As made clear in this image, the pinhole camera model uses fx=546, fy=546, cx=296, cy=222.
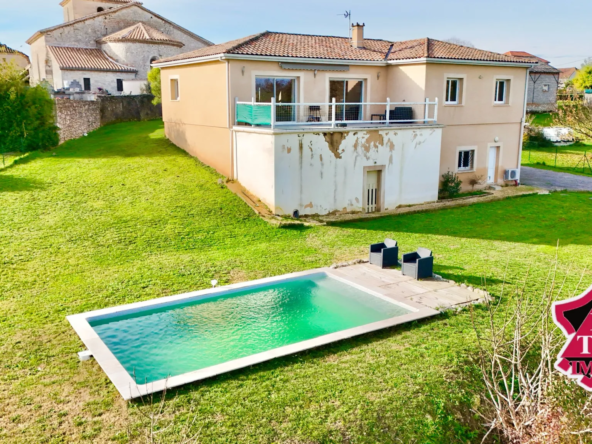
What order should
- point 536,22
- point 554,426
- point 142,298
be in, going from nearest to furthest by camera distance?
1. point 554,426
2. point 142,298
3. point 536,22

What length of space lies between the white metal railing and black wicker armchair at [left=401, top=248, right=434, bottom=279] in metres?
7.95

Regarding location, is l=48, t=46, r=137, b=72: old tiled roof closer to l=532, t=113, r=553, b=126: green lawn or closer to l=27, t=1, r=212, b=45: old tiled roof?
l=27, t=1, r=212, b=45: old tiled roof

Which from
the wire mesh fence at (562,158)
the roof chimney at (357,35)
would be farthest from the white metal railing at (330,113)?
the wire mesh fence at (562,158)

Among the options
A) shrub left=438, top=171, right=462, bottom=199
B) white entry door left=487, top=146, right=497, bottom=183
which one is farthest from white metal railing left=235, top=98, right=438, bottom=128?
white entry door left=487, top=146, right=497, bottom=183

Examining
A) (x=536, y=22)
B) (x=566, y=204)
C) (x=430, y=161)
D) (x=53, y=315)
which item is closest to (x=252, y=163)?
(x=430, y=161)

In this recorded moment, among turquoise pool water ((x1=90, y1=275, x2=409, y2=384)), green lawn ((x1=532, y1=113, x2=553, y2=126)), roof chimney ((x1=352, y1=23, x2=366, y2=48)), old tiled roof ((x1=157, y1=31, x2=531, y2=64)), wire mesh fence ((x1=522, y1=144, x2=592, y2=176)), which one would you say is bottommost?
turquoise pool water ((x1=90, y1=275, x2=409, y2=384))

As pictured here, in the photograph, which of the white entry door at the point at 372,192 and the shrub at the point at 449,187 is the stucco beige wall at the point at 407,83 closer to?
the shrub at the point at 449,187

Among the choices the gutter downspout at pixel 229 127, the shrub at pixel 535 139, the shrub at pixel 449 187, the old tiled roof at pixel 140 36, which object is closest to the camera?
the gutter downspout at pixel 229 127

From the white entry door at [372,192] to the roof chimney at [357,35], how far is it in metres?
8.04

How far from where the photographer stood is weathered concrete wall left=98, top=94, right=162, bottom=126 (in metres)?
35.0

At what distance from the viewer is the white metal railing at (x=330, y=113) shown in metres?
20.6

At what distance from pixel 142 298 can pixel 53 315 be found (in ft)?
6.13

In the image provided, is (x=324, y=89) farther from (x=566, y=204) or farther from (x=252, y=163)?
(x=566, y=204)

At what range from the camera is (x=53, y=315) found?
37.2 feet
